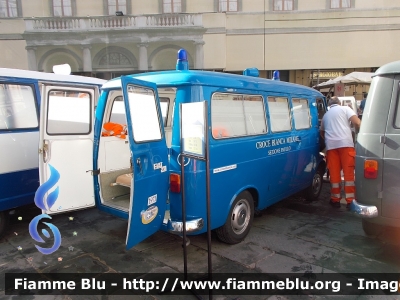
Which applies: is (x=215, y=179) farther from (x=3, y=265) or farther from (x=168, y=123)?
(x=3, y=265)

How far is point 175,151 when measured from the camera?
344cm

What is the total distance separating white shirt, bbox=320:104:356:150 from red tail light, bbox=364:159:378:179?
6.22 ft

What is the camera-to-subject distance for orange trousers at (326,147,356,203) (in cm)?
528

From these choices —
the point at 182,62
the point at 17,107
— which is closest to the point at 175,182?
the point at 182,62

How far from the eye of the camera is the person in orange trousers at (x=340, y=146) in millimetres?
5293

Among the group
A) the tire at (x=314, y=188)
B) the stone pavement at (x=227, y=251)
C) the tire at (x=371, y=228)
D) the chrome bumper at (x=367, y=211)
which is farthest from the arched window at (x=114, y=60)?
the chrome bumper at (x=367, y=211)

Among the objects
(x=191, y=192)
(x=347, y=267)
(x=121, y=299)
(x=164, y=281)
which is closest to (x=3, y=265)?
(x=121, y=299)

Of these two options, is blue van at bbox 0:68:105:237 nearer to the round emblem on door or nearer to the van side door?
the round emblem on door

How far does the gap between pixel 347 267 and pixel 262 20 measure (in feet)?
56.7

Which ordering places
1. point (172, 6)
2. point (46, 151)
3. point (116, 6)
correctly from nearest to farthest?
point (46, 151) < point (116, 6) < point (172, 6)

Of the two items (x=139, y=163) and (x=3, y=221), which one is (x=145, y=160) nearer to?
(x=139, y=163)

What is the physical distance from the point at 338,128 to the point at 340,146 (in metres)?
0.33

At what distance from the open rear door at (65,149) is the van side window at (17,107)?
691 mm

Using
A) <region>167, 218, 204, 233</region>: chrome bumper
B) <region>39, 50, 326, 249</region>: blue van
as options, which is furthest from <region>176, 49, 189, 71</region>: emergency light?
<region>167, 218, 204, 233</region>: chrome bumper
